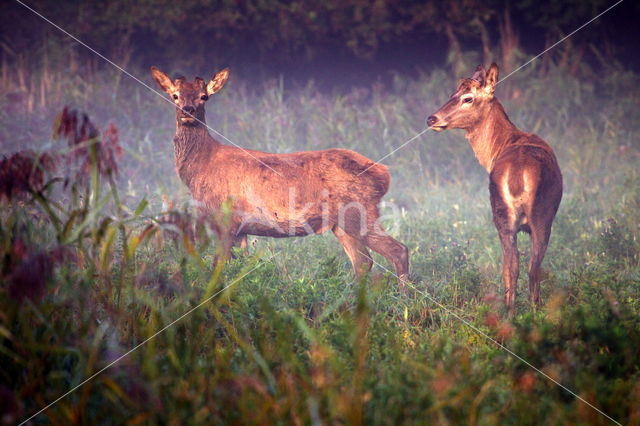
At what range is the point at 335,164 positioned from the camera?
6.62 meters

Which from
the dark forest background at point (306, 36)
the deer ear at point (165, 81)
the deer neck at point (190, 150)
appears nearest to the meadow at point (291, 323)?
the deer neck at point (190, 150)

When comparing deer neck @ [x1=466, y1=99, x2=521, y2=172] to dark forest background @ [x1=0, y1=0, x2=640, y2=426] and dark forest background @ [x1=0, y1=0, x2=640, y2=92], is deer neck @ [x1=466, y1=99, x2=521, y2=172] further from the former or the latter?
dark forest background @ [x1=0, y1=0, x2=640, y2=92]

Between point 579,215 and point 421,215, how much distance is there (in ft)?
6.34

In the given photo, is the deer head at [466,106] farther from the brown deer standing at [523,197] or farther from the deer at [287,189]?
the deer at [287,189]

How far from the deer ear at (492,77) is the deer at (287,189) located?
1309 millimetres

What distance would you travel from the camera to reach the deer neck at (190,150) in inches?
267

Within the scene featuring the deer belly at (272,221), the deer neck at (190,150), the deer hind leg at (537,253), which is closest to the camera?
the deer hind leg at (537,253)

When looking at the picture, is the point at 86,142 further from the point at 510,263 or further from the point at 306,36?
the point at 306,36

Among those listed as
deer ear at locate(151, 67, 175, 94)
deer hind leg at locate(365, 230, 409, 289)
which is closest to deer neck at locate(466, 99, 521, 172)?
deer hind leg at locate(365, 230, 409, 289)

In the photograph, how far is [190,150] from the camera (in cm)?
682

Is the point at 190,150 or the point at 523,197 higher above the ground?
the point at 190,150

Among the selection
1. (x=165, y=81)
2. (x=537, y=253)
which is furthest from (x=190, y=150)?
(x=537, y=253)

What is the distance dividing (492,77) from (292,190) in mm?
2193

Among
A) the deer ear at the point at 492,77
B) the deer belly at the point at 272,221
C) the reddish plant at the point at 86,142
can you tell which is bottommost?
the deer belly at the point at 272,221
